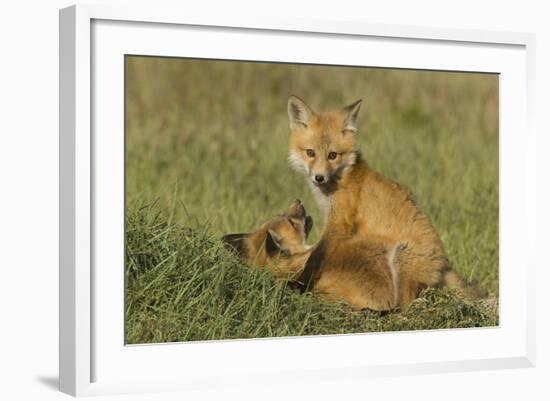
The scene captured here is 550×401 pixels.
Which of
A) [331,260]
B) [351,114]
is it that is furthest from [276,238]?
[351,114]

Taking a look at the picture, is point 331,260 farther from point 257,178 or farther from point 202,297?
point 257,178

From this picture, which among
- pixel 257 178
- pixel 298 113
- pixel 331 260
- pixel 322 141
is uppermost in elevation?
pixel 298 113

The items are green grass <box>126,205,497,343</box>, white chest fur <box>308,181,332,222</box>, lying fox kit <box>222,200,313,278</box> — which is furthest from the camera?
white chest fur <box>308,181,332,222</box>

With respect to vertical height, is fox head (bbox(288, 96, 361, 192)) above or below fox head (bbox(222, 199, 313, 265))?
above

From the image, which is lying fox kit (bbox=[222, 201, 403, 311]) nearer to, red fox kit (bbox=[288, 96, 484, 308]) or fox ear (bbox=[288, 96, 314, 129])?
red fox kit (bbox=[288, 96, 484, 308])

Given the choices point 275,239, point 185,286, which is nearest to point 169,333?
point 185,286

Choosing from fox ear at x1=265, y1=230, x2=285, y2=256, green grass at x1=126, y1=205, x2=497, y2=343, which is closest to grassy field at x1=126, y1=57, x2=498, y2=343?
green grass at x1=126, y1=205, x2=497, y2=343

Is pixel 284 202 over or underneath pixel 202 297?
over

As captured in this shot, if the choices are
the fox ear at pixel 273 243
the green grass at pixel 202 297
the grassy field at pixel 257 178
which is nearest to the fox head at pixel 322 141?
the grassy field at pixel 257 178

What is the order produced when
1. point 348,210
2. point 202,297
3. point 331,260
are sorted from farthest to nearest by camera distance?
point 348,210
point 331,260
point 202,297
